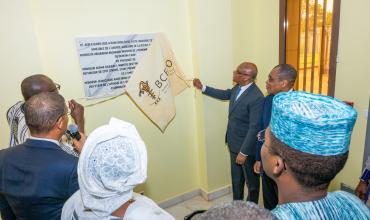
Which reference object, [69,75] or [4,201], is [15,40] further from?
[4,201]

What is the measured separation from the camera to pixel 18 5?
185cm

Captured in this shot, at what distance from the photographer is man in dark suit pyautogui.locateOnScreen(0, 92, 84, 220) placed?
1.15m

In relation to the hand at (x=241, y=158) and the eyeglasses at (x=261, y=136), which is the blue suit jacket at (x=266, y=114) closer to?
the eyeglasses at (x=261, y=136)

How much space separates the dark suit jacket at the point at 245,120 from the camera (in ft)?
7.41

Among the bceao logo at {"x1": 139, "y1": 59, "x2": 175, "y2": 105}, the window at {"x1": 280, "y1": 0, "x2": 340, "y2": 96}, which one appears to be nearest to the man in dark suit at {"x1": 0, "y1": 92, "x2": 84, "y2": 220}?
the bceao logo at {"x1": 139, "y1": 59, "x2": 175, "y2": 105}

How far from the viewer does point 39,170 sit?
1.14m

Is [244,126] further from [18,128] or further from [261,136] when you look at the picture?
[18,128]

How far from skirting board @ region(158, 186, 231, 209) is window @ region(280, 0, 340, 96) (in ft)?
4.67

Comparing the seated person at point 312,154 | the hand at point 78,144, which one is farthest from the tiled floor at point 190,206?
the seated person at point 312,154

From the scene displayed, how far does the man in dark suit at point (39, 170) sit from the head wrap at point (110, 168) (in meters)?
0.36

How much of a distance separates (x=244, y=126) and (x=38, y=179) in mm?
1735

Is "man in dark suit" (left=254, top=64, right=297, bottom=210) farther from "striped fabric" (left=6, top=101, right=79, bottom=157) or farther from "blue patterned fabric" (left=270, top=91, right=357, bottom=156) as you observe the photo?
"striped fabric" (left=6, top=101, right=79, bottom=157)

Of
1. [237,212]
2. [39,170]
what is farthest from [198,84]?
[237,212]

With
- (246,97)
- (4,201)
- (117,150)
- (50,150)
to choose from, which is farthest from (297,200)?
(246,97)
